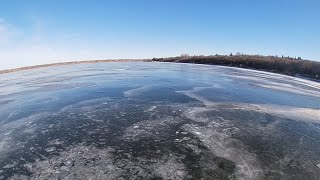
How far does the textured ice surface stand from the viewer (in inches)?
269

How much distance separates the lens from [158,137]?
352 inches

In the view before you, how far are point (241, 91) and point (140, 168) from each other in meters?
12.2

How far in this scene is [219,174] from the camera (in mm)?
6629

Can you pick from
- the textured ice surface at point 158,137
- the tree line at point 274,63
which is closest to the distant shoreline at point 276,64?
the tree line at point 274,63

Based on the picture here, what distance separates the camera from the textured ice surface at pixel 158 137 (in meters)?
6.84

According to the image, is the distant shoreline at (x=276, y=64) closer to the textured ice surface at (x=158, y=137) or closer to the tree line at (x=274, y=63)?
the tree line at (x=274, y=63)

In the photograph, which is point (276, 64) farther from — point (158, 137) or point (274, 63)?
point (158, 137)

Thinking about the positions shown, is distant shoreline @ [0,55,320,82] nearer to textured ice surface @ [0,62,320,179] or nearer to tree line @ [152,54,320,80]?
tree line @ [152,54,320,80]

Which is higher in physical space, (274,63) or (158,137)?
(274,63)

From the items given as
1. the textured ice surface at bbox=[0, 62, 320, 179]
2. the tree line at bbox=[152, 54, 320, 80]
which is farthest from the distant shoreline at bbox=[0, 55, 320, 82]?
the textured ice surface at bbox=[0, 62, 320, 179]

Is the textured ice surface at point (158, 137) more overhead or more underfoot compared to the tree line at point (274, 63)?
more underfoot

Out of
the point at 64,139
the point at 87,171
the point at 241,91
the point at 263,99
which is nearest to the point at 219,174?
the point at 87,171

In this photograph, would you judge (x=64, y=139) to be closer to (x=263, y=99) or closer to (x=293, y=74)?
(x=263, y=99)

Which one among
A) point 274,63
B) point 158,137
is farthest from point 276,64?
point 158,137
